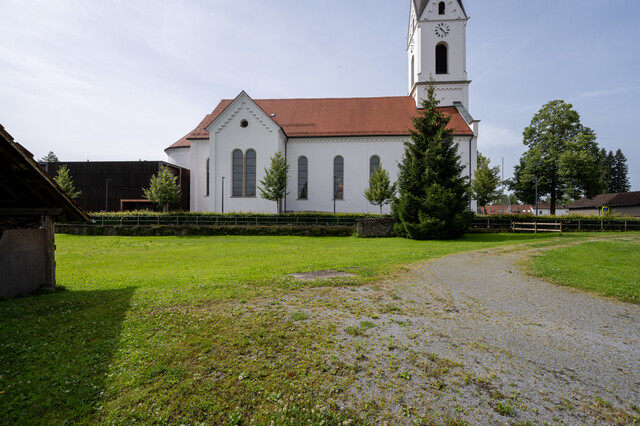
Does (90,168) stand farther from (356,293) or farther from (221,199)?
(356,293)

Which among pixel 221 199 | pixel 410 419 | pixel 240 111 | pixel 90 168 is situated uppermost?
pixel 240 111

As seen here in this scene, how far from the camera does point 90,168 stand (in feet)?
115

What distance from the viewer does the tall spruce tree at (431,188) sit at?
21.2 m

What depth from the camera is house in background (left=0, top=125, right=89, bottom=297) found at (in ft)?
20.5

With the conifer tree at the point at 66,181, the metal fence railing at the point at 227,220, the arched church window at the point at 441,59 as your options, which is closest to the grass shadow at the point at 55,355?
the metal fence railing at the point at 227,220

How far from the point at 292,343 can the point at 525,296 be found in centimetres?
589

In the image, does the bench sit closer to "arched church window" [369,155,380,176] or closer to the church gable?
"arched church window" [369,155,380,176]

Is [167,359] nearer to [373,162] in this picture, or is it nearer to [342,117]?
[373,162]

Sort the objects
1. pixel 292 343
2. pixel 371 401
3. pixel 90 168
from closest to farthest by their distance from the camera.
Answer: pixel 371 401
pixel 292 343
pixel 90 168

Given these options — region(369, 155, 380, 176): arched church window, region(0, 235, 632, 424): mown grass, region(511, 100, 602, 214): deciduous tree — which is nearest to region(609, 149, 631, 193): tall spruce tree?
region(511, 100, 602, 214): deciduous tree

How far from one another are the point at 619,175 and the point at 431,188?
275 ft

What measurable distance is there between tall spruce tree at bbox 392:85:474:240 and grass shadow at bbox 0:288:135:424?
18.9 m

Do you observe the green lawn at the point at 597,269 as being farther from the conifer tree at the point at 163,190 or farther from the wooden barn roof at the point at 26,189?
the conifer tree at the point at 163,190

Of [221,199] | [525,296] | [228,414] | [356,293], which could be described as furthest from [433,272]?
[221,199]
